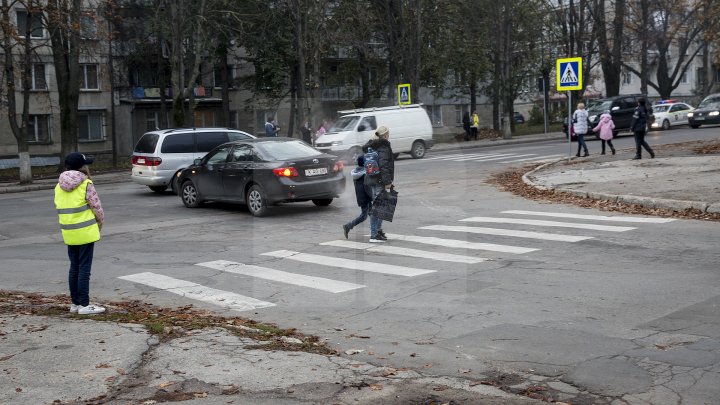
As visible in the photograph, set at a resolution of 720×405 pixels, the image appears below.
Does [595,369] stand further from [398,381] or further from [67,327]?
[67,327]

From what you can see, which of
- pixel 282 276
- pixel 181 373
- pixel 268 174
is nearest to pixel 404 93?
pixel 268 174

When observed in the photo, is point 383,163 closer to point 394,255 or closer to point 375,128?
point 394,255

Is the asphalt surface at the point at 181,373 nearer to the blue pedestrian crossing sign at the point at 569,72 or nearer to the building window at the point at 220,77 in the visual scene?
the blue pedestrian crossing sign at the point at 569,72

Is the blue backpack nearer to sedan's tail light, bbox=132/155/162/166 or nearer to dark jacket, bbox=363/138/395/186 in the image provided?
dark jacket, bbox=363/138/395/186

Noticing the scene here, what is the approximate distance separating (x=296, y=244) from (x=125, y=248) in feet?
9.77

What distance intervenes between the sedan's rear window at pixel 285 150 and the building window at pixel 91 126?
42.7 metres

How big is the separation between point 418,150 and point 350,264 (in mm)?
23195

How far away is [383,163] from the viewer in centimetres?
1364

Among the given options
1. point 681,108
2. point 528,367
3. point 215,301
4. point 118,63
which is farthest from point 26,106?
point 681,108

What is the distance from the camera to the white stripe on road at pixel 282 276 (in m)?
10.4

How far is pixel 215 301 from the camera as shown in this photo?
394 inches

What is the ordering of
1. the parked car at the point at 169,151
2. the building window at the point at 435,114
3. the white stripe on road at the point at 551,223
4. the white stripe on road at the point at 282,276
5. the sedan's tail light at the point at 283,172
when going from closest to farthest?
the white stripe on road at the point at 282,276 → the white stripe on road at the point at 551,223 → the sedan's tail light at the point at 283,172 → the parked car at the point at 169,151 → the building window at the point at 435,114

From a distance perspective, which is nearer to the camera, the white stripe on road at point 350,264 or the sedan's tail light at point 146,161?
the white stripe on road at point 350,264

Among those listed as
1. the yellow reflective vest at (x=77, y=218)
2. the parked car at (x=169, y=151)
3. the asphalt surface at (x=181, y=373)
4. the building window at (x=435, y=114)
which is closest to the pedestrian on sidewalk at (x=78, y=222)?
the yellow reflective vest at (x=77, y=218)
